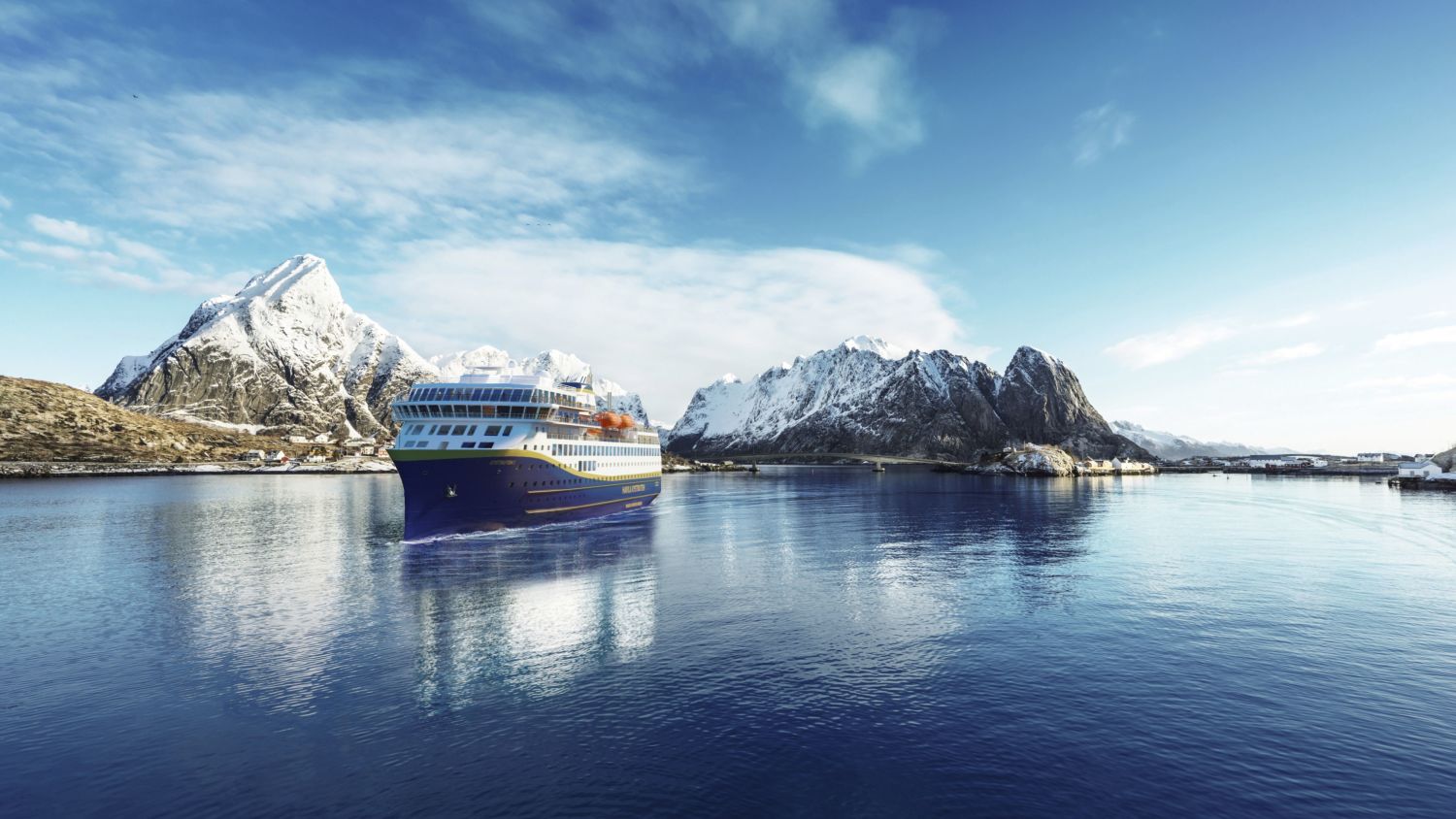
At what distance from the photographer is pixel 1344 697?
2547 cm

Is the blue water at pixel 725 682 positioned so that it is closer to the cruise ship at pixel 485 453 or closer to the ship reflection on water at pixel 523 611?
the ship reflection on water at pixel 523 611

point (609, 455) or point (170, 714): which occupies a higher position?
point (609, 455)

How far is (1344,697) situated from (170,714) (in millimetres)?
48040

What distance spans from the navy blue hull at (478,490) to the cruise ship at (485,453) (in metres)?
0.10

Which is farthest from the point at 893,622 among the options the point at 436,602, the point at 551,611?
the point at 436,602

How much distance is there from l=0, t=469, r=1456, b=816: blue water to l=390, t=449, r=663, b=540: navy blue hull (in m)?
7.24

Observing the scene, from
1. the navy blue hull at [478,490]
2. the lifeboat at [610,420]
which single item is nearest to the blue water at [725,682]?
the navy blue hull at [478,490]

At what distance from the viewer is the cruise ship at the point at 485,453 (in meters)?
66.0

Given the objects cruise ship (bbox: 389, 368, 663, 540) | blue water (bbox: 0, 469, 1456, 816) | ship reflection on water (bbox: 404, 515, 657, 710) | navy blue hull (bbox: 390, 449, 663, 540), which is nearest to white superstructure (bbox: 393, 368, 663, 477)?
cruise ship (bbox: 389, 368, 663, 540)

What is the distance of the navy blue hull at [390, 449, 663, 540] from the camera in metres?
65.6

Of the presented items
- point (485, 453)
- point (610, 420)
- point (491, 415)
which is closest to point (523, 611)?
point (485, 453)

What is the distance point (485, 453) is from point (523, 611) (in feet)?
102

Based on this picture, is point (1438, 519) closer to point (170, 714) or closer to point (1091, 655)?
point (1091, 655)

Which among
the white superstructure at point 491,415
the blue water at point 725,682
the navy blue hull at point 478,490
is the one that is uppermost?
the white superstructure at point 491,415
